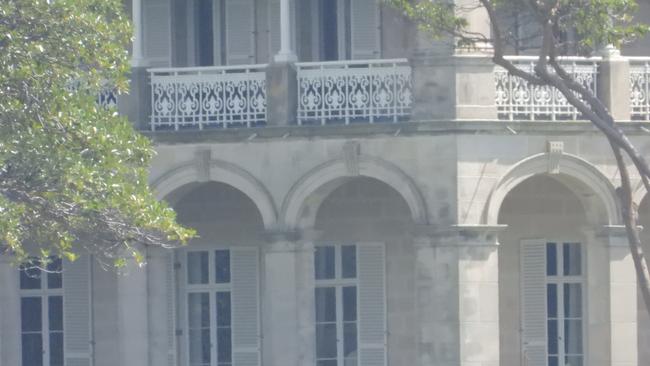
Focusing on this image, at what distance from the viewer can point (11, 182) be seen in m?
23.8

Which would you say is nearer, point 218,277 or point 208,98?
point 208,98

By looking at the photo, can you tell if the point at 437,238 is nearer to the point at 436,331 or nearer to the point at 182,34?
the point at 436,331

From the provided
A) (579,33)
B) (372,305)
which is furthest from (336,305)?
(579,33)

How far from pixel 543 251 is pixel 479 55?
151 inches

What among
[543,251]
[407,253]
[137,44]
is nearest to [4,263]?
[137,44]

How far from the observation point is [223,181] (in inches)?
1224

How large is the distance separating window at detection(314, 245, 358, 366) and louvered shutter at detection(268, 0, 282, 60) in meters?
2.99

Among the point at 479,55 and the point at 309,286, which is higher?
the point at 479,55

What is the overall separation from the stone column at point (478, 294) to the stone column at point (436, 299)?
9 centimetres

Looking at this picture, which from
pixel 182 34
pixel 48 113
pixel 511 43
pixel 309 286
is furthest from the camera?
pixel 182 34

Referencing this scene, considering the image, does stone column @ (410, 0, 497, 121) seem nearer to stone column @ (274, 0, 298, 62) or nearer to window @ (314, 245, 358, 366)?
stone column @ (274, 0, 298, 62)

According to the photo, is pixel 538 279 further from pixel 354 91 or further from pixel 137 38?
pixel 137 38

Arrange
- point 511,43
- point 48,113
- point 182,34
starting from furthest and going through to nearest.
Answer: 1. point 182,34
2. point 511,43
3. point 48,113

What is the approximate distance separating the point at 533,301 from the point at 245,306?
422cm
